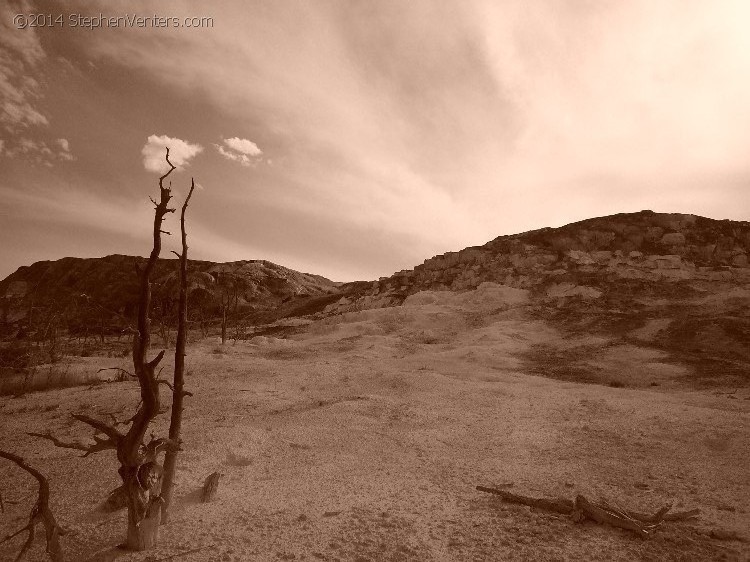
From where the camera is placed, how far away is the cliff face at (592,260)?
3691 cm

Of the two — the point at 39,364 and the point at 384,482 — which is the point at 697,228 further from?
the point at 39,364

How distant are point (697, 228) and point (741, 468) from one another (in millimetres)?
44459

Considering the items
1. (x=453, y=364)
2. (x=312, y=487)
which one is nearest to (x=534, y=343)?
(x=453, y=364)

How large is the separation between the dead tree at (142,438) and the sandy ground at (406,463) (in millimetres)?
401

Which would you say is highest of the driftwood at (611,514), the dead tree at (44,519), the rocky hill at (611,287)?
the rocky hill at (611,287)

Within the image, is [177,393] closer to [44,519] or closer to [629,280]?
[44,519]

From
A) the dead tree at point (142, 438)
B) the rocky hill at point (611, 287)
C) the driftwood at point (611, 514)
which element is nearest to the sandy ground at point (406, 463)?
the driftwood at point (611, 514)

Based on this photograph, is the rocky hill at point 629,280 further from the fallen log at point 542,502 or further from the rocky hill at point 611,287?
the fallen log at point 542,502

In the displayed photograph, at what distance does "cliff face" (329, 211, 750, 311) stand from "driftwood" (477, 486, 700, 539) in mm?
29646

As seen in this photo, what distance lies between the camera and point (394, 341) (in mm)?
27516

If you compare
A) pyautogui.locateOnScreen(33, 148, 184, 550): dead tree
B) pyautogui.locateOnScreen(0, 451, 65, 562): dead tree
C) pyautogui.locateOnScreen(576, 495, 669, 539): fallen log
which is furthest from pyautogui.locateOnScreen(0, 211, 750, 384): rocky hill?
pyautogui.locateOnScreen(0, 451, 65, 562): dead tree

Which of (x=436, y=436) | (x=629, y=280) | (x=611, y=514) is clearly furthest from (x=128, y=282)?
(x=611, y=514)

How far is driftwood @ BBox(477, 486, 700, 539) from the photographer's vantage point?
21.1 ft

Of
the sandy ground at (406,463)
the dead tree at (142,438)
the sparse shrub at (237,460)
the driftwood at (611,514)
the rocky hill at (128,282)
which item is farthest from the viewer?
the rocky hill at (128,282)
